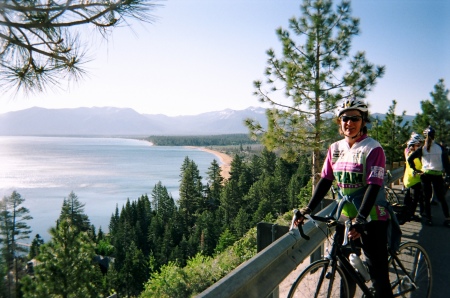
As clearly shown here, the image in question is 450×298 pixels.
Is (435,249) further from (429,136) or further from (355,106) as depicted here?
(355,106)

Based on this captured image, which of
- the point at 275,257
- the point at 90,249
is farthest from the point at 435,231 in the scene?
the point at 90,249

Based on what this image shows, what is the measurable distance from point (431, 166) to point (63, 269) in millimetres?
33208

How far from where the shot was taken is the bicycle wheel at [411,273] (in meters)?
3.22

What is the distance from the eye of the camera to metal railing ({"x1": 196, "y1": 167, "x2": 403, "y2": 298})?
193 centimetres

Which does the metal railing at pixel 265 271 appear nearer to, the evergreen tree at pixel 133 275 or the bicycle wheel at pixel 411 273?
the bicycle wheel at pixel 411 273

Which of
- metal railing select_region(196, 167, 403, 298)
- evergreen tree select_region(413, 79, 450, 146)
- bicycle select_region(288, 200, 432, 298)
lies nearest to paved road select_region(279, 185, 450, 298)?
bicycle select_region(288, 200, 432, 298)

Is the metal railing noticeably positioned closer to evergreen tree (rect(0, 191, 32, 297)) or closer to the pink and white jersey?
the pink and white jersey

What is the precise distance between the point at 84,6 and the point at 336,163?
295cm

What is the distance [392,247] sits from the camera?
2.94 m

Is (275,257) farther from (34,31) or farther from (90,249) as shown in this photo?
(90,249)

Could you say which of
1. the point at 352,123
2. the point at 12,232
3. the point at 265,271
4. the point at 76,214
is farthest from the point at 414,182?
the point at 76,214

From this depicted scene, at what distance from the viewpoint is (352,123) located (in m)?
2.91

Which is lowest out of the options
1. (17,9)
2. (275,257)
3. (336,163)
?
(275,257)

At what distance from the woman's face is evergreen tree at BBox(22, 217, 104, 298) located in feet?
111
